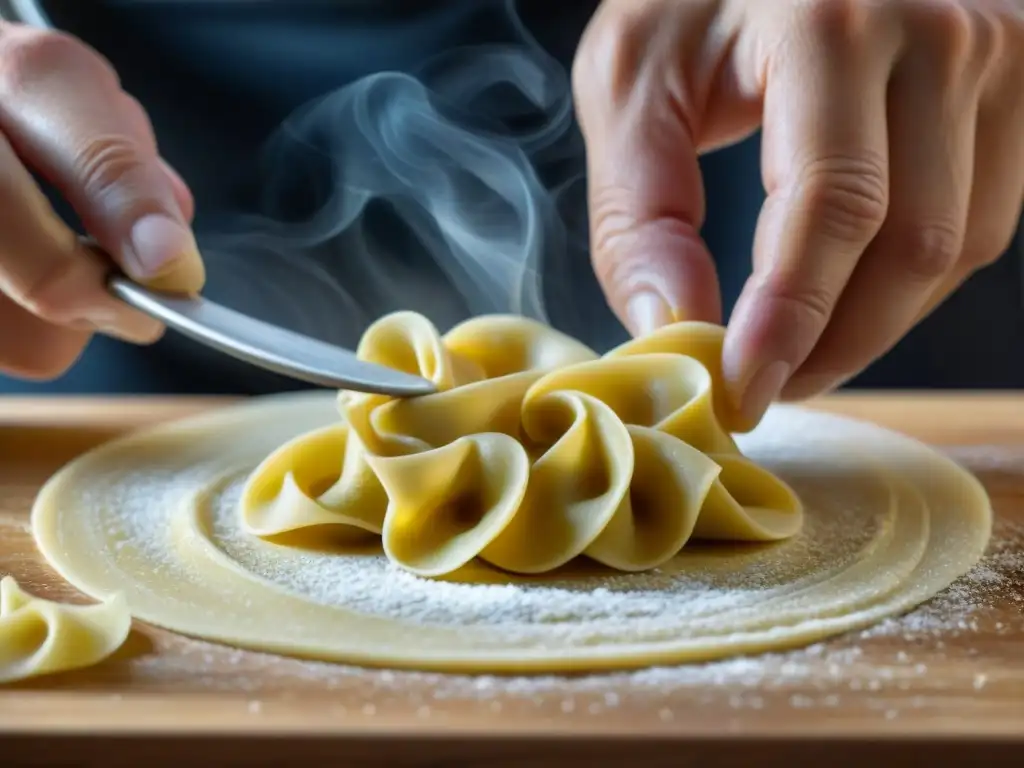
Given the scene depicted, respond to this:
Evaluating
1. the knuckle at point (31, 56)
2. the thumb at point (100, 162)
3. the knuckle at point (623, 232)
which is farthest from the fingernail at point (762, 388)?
the knuckle at point (31, 56)

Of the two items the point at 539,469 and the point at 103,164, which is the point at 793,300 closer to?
the point at 539,469

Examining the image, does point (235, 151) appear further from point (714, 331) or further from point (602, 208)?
point (714, 331)

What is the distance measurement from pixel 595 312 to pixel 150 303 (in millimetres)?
1138

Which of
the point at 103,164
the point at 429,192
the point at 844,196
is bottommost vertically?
the point at 429,192

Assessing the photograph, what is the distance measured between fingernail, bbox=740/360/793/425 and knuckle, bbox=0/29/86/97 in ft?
3.34

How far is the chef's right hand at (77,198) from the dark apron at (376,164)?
0.60 meters

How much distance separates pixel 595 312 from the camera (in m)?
2.26

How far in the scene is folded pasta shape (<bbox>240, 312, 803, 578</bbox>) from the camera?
1.12 meters

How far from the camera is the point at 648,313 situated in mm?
1430

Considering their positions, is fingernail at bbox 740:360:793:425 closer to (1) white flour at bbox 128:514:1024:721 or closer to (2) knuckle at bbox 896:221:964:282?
(2) knuckle at bbox 896:221:964:282

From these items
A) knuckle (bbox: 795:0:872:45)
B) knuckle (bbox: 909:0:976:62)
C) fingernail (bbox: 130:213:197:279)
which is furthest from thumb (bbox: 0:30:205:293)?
knuckle (bbox: 909:0:976:62)

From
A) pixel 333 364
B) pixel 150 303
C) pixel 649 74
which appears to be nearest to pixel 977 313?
pixel 649 74

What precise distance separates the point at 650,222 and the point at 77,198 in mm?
748

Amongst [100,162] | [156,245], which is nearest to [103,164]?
[100,162]
